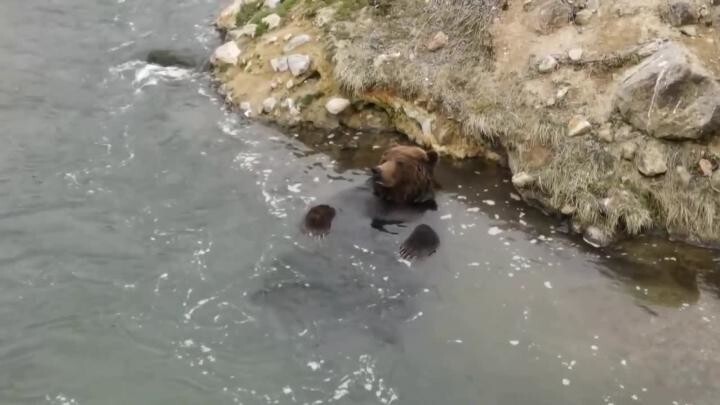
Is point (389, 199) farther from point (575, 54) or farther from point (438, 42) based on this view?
point (575, 54)

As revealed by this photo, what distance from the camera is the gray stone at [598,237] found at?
8594 millimetres

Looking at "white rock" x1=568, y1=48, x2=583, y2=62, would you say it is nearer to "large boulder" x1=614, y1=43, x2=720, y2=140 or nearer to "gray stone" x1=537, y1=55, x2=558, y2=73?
"gray stone" x1=537, y1=55, x2=558, y2=73

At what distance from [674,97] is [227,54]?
663 cm

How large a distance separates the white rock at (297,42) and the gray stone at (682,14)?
504 centimetres

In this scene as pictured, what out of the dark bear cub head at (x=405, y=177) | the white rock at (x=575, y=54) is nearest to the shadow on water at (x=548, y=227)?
the dark bear cub head at (x=405, y=177)

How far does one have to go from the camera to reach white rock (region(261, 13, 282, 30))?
1180cm

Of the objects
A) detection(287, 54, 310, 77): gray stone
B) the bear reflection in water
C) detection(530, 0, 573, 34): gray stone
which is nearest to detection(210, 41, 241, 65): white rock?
detection(287, 54, 310, 77): gray stone

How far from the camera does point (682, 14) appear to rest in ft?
30.9

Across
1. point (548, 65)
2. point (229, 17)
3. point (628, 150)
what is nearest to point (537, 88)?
point (548, 65)

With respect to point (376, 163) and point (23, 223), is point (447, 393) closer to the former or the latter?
point (376, 163)

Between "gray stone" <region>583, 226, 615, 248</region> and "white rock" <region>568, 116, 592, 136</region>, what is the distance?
127cm

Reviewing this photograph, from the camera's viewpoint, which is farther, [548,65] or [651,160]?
[548,65]

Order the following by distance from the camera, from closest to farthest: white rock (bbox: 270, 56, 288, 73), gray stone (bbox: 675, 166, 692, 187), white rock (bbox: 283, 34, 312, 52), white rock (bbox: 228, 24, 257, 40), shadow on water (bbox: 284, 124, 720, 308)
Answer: shadow on water (bbox: 284, 124, 720, 308)
gray stone (bbox: 675, 166, 692, 187)
white rock (bbox: 270, 56, 288, 73)
white rock (bbox: 283, 34, 312, 52)
white rock (bbox: 228, 24, 257, 40)

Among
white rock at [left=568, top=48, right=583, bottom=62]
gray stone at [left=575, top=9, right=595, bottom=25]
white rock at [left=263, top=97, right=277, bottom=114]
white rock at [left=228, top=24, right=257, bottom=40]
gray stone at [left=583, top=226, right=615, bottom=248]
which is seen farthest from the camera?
white rock at [left=228, top=24, right=257, bottom=40]
